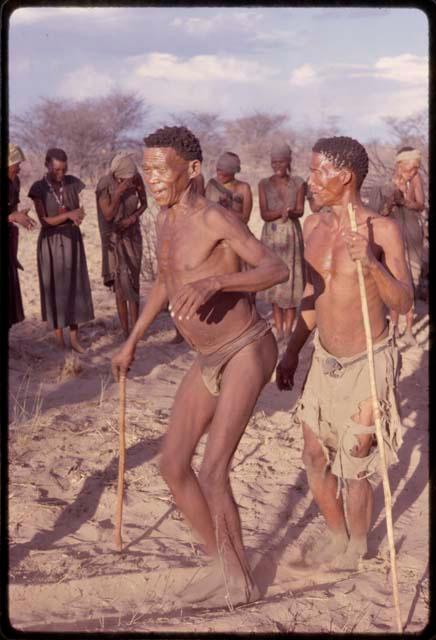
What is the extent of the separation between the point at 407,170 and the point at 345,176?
17.5 feet

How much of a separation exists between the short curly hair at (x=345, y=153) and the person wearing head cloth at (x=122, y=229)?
465cm

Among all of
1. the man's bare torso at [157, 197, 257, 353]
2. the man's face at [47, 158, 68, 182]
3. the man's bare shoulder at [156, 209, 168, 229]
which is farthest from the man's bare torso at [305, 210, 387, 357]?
the man's face at [47, 158, 68, 182]

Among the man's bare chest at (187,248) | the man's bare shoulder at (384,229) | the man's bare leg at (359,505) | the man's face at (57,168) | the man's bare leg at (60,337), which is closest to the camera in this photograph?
the man's bare chest at (187,248)

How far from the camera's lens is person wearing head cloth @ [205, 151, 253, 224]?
861cm

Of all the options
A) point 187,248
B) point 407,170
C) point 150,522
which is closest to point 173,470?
point 187,248

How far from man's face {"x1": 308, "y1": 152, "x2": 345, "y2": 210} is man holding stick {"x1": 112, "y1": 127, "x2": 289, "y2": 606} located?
53 cm

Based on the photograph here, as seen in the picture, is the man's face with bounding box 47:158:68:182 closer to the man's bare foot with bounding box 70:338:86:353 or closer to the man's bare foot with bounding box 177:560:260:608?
the man's bare foot with bounding box 70:338:86:353

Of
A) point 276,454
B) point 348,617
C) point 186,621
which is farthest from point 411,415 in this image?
point 186,621

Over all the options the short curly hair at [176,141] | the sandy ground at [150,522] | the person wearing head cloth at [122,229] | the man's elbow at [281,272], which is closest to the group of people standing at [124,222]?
the person wearing head cloth at [122,229]

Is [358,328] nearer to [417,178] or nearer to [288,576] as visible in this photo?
[288,576]

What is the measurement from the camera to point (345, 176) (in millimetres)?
3941

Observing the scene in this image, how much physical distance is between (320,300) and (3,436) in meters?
1.87

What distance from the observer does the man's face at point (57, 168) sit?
790 centimetres

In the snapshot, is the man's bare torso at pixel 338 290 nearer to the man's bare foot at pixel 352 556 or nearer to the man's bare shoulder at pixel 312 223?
the man's bare shoulder at pixel 312 223
